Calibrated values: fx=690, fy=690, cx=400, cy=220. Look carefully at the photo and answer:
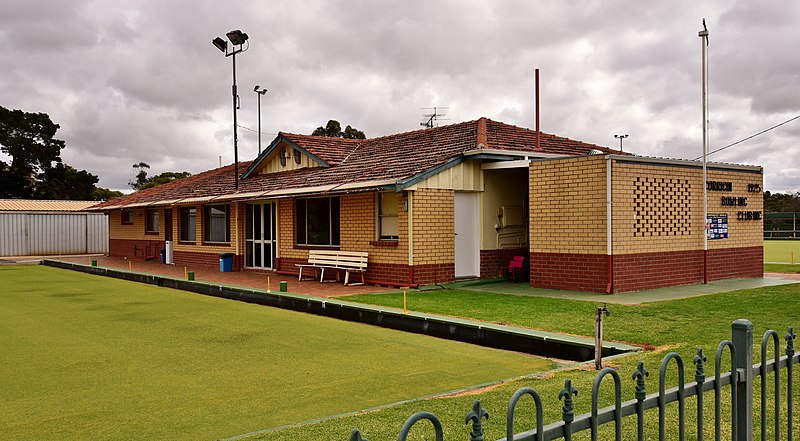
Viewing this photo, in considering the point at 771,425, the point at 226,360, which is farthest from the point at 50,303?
the point at 771,425

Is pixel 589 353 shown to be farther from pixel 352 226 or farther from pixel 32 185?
pixel 32 185

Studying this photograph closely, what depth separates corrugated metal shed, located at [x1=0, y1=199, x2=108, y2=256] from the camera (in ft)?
114

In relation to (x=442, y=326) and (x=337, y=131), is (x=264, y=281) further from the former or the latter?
(x=337, y=131)

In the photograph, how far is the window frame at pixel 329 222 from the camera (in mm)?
18500

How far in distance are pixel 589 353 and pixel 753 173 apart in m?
12.2

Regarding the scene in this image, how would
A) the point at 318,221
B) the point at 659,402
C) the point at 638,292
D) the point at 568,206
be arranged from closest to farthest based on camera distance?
the point at 659,402, the point at 638,292, the point at 568,206, the point at 318,221

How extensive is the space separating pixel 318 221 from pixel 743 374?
53.3ft

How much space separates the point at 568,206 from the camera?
583 inches

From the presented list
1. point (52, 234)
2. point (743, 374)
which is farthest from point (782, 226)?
point (743, 374)

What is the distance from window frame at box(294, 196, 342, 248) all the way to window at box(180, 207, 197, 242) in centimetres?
735

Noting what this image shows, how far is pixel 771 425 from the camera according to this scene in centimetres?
489

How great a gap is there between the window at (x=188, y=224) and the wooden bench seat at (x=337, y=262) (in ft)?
28.1

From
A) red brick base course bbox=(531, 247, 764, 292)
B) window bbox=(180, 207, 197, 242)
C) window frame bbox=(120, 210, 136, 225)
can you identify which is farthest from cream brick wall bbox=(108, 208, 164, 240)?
red brick base course bbox=(531, 247, 764, 292)

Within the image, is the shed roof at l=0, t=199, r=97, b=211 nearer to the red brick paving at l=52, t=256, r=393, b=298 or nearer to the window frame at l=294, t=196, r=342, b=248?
the red brick paving at l=52, t=256, r=393, b=298
